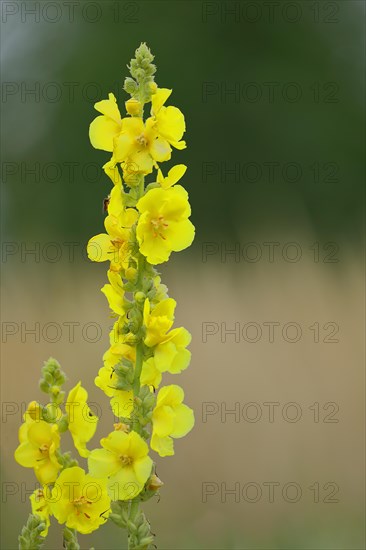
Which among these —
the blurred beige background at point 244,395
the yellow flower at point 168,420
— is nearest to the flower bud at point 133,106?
the yellow flower at point 168,420

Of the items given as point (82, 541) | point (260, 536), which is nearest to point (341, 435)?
point (260, 536)

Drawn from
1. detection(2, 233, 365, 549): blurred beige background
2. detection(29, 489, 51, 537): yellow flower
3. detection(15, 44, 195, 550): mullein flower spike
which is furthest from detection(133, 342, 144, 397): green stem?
detection(2, 233, 365, 549): blurred beige background

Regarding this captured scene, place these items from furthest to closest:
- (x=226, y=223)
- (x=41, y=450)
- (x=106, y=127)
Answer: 1. (x=226, y=223)
2. (x=106, y=127)
3. (x=41, y=450)

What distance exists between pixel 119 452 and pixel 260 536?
196 centimetres

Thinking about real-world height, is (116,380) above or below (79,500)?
above

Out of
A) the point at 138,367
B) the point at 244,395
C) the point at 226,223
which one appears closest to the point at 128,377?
the point at 138,367

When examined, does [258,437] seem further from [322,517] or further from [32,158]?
[32,158]

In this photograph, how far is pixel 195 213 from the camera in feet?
16.6

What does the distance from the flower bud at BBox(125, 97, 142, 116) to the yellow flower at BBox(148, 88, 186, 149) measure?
0.05 feet

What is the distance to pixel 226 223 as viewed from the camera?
492 cm

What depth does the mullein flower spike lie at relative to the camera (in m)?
0.71

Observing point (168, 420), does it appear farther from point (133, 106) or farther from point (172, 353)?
point (133, 106)

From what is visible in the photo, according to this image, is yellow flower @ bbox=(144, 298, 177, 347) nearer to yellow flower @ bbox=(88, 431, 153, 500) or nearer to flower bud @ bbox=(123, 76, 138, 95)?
yellow flower @ bbox=(88, 431, 153, 500)

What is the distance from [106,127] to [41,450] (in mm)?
308
